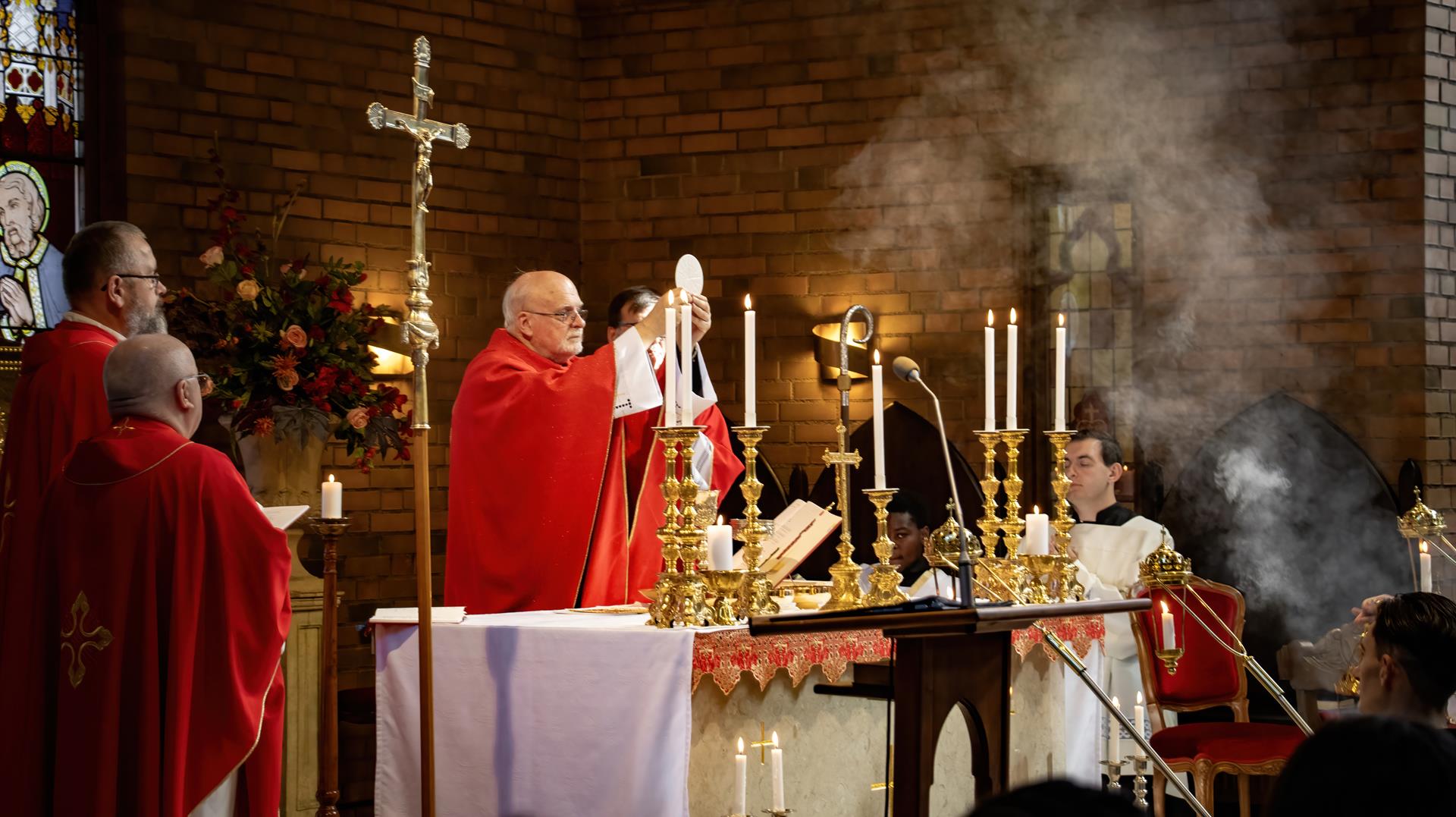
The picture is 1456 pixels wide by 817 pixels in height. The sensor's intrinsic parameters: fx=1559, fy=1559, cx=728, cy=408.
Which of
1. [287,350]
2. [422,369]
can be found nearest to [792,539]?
[422,369]

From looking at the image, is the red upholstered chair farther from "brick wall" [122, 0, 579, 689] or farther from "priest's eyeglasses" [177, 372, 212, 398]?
"brick wall" [122, 0, 579, 689]

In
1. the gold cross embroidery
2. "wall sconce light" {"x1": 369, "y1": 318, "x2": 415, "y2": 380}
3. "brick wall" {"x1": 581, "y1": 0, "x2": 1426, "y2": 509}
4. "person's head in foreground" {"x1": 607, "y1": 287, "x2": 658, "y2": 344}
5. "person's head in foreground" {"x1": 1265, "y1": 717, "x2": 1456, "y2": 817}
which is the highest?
"brick wall" {"x1": 581, "y1": 0, "x2": 1426, "y2": 509}

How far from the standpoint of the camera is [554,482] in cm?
500

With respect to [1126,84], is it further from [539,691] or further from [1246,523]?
[539,691]

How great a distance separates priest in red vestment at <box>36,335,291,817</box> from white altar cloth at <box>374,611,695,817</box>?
1.17 ft

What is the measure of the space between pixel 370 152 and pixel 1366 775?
6.94 m

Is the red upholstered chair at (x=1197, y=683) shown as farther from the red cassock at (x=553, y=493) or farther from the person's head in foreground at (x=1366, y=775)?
the person's head in foreground at (x=1366, y=775)

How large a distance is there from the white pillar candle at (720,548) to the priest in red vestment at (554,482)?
3.23 feet

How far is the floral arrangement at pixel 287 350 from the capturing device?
6.20 meters

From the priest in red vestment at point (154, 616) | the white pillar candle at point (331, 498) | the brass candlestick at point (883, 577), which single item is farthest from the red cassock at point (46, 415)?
the brass candlestick at point (883, 577)

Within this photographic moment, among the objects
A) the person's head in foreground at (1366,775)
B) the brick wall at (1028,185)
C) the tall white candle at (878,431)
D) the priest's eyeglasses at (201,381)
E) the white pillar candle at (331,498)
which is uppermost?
the brick wall at (1028,185)

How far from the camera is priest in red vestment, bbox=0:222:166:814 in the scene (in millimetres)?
3963

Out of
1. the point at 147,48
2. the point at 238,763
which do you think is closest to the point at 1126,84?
the point at 147,48

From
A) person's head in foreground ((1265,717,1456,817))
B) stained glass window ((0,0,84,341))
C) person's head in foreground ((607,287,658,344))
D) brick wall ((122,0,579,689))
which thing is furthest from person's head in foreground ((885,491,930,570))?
person's head in foreground ((1265,717,1456,817))
